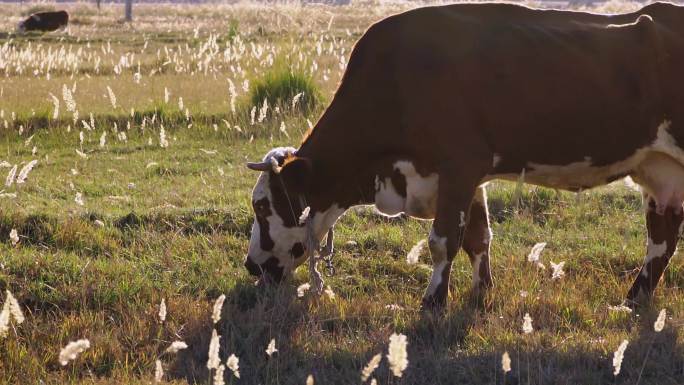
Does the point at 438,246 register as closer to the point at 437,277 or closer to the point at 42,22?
the point at 437,277

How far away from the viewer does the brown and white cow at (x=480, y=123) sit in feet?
18.9

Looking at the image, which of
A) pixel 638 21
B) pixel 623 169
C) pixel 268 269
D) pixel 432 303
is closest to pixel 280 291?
pixel 268 269

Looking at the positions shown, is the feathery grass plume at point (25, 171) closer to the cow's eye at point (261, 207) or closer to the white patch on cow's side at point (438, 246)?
the cow's eye at point (261, 207)

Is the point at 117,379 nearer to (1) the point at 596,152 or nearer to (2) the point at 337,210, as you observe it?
(2) the point at 337,210

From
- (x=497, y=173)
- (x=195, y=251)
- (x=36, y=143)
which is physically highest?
(x=497, y=173)

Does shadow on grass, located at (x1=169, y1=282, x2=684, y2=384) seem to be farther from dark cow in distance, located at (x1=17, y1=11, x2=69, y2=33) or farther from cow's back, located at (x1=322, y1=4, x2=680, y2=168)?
dark cow in distance, located at (x1=17, y1=11, x2=69, y2=33)

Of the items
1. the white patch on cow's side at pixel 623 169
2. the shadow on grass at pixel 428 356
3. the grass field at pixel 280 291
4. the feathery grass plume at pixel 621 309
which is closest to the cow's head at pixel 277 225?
the grass field at pixel 280 291

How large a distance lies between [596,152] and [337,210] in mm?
1681

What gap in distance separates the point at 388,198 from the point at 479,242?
76cm

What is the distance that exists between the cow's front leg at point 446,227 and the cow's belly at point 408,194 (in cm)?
18

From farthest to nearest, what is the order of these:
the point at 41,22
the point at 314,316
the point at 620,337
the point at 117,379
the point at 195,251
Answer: the point at 41,22, the point at 195,251, the point at 314,316, the point at 620,337, the point at 117,379

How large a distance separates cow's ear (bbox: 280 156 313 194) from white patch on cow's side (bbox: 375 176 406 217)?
45 centimetres

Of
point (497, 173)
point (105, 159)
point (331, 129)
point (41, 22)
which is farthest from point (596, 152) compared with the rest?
point (41, 22)

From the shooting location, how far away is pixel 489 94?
5.75 meters
